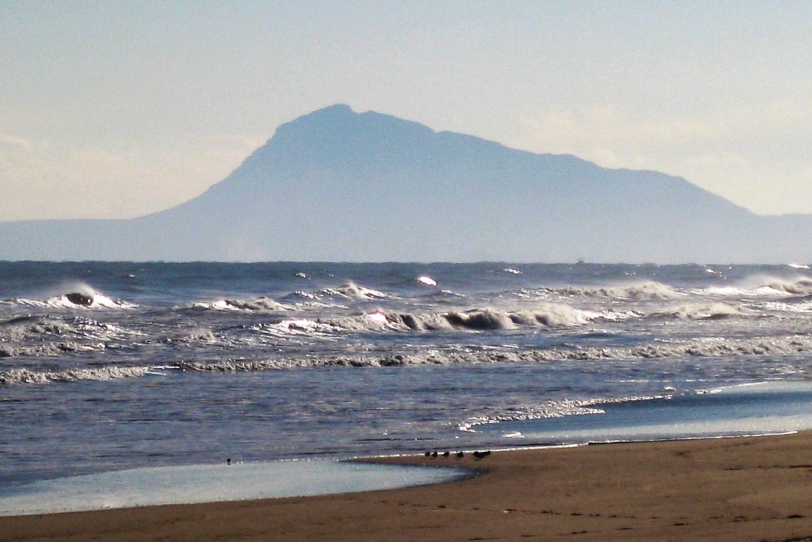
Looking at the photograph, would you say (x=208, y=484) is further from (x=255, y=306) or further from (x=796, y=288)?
(x=796, y=288)

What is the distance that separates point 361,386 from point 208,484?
23.5 ft

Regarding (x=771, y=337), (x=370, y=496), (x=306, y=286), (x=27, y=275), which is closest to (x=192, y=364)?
(x=370, y=496)

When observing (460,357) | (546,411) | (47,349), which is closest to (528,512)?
(546,411)

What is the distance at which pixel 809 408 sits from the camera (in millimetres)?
13508

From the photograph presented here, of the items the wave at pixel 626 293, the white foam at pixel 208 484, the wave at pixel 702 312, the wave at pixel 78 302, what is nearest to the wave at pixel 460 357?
the white foam at pixel 208 484

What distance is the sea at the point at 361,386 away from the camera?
418 inches

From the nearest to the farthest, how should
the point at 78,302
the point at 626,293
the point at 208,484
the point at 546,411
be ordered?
the point at 208,484 < the point at 546,411 < the point at 78,302 < the point at 626,293

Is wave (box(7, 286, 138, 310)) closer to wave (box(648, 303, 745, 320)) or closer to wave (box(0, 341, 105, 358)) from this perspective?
wave (box(0, 341, 105, 358))

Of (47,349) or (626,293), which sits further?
(626,293)

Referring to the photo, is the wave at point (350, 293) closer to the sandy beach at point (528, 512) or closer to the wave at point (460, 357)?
the wave at point (460, 357)

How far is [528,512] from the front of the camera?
730 cm

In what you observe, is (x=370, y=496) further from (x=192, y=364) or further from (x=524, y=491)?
(x=192, y=364)

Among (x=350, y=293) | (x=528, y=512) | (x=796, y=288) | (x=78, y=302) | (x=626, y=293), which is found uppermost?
(x=796, y=288)

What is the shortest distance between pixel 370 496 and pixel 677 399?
780cm
